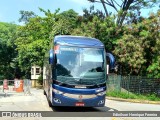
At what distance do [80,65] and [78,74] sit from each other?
51 centimetres

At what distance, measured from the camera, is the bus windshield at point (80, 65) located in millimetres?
18562

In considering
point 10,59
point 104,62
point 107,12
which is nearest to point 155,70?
point 107,12

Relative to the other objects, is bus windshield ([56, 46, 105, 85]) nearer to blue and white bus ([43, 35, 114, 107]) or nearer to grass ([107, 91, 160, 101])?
blue and white bus ([43, 35, 114, 107])

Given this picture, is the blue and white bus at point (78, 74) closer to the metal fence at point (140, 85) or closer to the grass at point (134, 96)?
the grass at point (134, 96)

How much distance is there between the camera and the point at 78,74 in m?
18.6

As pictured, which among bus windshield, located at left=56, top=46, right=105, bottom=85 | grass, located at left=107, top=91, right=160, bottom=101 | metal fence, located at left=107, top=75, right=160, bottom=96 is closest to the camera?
bus windshield, located at left=56, top=46, right=105, bottom=85

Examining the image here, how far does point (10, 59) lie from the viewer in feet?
273

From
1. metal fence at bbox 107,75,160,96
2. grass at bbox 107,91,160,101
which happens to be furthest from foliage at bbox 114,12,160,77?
grass at bbox 107,91,160,101

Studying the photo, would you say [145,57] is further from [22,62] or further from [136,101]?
[22,62]

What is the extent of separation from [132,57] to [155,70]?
268 cm

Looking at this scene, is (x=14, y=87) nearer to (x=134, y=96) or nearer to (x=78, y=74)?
(x=134, y=96)

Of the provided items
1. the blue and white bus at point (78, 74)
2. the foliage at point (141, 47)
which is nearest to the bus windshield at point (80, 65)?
the blue and white bus at point (78, 74)

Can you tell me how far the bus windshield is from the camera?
1856cm

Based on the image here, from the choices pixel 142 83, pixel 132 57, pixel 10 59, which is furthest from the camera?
pixel 10 59
